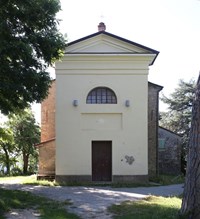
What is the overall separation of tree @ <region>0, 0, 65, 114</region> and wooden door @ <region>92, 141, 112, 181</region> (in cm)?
652

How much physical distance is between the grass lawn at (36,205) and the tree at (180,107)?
19915 mm

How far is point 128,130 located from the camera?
2033 centimetres

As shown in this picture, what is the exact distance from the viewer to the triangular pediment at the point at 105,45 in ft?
67.1

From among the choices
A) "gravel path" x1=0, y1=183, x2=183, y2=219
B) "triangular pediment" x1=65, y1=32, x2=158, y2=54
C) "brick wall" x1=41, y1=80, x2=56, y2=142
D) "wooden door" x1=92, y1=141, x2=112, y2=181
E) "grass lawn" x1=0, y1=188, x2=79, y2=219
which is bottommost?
"gravel path" x1=0, y1=183, x2=183, y2=219

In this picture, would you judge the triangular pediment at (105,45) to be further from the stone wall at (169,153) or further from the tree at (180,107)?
the tree at (180,107)

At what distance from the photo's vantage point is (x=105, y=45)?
2072 centimetres

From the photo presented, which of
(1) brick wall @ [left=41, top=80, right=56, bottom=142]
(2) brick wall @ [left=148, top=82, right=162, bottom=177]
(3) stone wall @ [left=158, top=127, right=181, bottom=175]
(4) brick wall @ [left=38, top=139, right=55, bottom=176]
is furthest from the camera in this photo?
(3) stone wall @ [left=158, top=127, right=181, bottom=175]

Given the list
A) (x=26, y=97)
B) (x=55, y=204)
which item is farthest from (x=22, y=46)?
(x=55, y=204)

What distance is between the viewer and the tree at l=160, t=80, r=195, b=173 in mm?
31728

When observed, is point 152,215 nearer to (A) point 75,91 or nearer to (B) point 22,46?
(B) point 22,46

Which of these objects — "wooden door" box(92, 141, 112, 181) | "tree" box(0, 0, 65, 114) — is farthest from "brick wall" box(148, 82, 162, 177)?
"tree" box(0, 0, 65, 114)

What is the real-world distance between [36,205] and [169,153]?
15697 mm

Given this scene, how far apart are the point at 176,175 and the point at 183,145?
2.88 meters

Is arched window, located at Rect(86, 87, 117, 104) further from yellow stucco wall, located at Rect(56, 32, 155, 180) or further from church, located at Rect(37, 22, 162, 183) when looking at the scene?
yellow stucco wall, located at Rect(56, 32, 155, 180)
